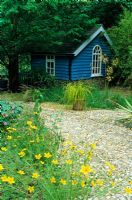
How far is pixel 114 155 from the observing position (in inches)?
228

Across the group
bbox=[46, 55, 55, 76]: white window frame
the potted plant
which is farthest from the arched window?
the potted plant

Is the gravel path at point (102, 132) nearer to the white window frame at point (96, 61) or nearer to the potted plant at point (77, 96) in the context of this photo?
the potted plant at point (77, 96)

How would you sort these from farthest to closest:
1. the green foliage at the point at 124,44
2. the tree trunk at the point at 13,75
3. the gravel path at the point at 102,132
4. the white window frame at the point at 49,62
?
the white window frame at the point at 49,62, the green foliage at the point at 124,44, the tree trunk at the point at 13,75, the gravel path at the point at 102,132

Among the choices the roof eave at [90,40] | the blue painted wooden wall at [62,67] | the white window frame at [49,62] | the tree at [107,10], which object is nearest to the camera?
the roof eave at [90,40]

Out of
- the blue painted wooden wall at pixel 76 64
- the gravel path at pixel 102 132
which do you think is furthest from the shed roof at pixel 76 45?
the gravel path at pixel 102 132

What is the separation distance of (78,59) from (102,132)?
9.59m

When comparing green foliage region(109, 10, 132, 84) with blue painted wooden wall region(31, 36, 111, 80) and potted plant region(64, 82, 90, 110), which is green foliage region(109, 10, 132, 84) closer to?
blue painted wooden wall region(31, 36, 111, 80)

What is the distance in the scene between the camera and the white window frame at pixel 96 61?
1783 cm

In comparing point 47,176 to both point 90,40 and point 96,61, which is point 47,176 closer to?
point 90,40

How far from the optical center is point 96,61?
18.1m

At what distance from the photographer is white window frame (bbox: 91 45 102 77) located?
58.5 feet

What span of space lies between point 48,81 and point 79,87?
539 centimetres

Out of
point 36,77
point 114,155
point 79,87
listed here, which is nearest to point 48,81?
point 36,77

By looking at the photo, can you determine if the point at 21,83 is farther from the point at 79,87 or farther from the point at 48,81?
the point at 79,87
